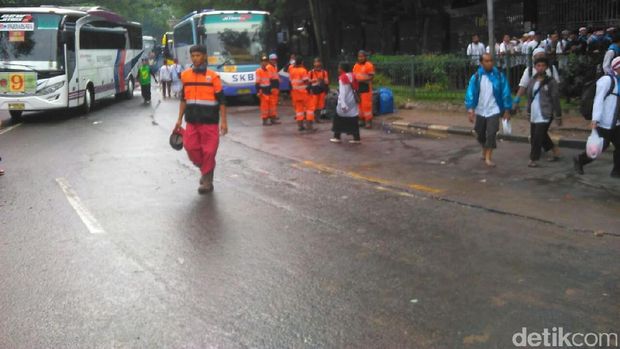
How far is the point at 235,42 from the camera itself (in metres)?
22.3

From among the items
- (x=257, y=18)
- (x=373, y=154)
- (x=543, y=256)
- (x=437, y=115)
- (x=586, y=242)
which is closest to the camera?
(x=543, y=256)

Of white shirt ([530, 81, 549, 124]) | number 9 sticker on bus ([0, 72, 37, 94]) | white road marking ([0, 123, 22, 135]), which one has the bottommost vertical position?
white road marking ([0, 123, 22, 135])

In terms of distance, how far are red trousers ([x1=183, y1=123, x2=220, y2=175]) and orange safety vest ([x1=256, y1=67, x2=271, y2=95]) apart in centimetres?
772

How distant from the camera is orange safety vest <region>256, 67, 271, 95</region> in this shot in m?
16.1

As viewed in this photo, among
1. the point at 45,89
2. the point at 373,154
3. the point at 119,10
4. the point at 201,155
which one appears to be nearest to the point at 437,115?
the point at 373,154

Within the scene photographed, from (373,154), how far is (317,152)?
1.06 meters

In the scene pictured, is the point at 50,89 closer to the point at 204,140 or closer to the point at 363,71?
the point at 363,71

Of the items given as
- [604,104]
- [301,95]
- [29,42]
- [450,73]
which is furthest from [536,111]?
[29,42]

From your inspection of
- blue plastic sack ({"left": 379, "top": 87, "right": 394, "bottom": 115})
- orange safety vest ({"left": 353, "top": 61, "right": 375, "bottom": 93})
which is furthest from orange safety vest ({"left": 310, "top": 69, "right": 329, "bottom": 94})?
blue plastic sack ({"left": 379, "top": 87, "right": 394, "bottom": 115})

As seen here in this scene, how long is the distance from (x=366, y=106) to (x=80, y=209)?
8522 mm

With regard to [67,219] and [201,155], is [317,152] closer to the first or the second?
[201,155]

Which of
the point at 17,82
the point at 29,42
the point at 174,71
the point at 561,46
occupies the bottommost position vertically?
the point at 17,82

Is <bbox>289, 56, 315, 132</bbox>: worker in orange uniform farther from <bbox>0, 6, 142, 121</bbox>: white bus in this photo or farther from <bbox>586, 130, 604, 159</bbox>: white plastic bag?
<bbox>586, 130, 604, 159</bbox>: white plastic bag

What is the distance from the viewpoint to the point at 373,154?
11352 millimetres
